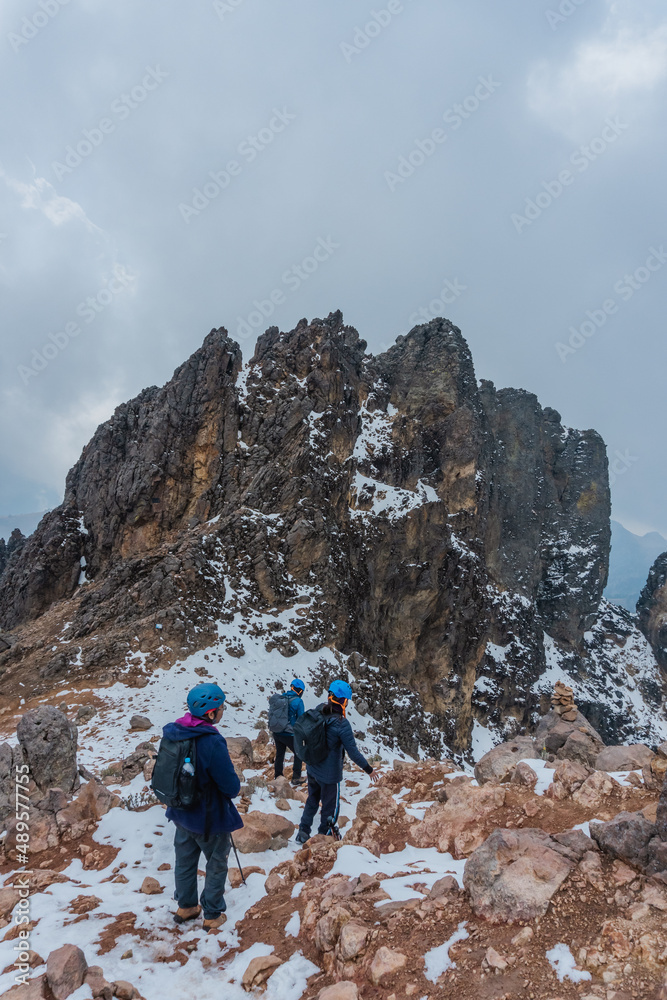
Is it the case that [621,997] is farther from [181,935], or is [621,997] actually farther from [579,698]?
[579,698]

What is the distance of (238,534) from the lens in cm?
2302

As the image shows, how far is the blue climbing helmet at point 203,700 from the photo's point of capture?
4324 mm

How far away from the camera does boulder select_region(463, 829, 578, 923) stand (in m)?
3.51

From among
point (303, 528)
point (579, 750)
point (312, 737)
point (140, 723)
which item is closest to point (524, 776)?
point (579, 750)

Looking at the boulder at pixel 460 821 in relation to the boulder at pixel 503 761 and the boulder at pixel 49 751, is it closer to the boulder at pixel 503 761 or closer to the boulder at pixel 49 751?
the boulder at pixel 503 761

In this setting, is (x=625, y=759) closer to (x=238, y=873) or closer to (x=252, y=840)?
(x=252, y=840)

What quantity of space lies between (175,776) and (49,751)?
498cm

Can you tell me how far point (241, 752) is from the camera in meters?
9.80

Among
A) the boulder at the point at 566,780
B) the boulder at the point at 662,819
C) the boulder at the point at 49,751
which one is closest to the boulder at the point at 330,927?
the boulder at the point at 662,819

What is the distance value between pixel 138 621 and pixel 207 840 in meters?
15.5

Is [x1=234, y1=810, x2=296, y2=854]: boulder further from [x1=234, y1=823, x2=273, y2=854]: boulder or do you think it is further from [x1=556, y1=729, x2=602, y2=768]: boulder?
[x1=556, y1=729, x2=602, y2=768]: boulder

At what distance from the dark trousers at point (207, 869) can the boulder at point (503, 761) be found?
425 cm

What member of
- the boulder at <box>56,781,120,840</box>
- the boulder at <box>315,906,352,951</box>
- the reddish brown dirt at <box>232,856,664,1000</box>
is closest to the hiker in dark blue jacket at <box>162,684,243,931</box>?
the reddish brown dirt at <box>232,856,664,1000</box>

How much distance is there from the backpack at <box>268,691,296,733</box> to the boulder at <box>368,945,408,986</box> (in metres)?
5.71
